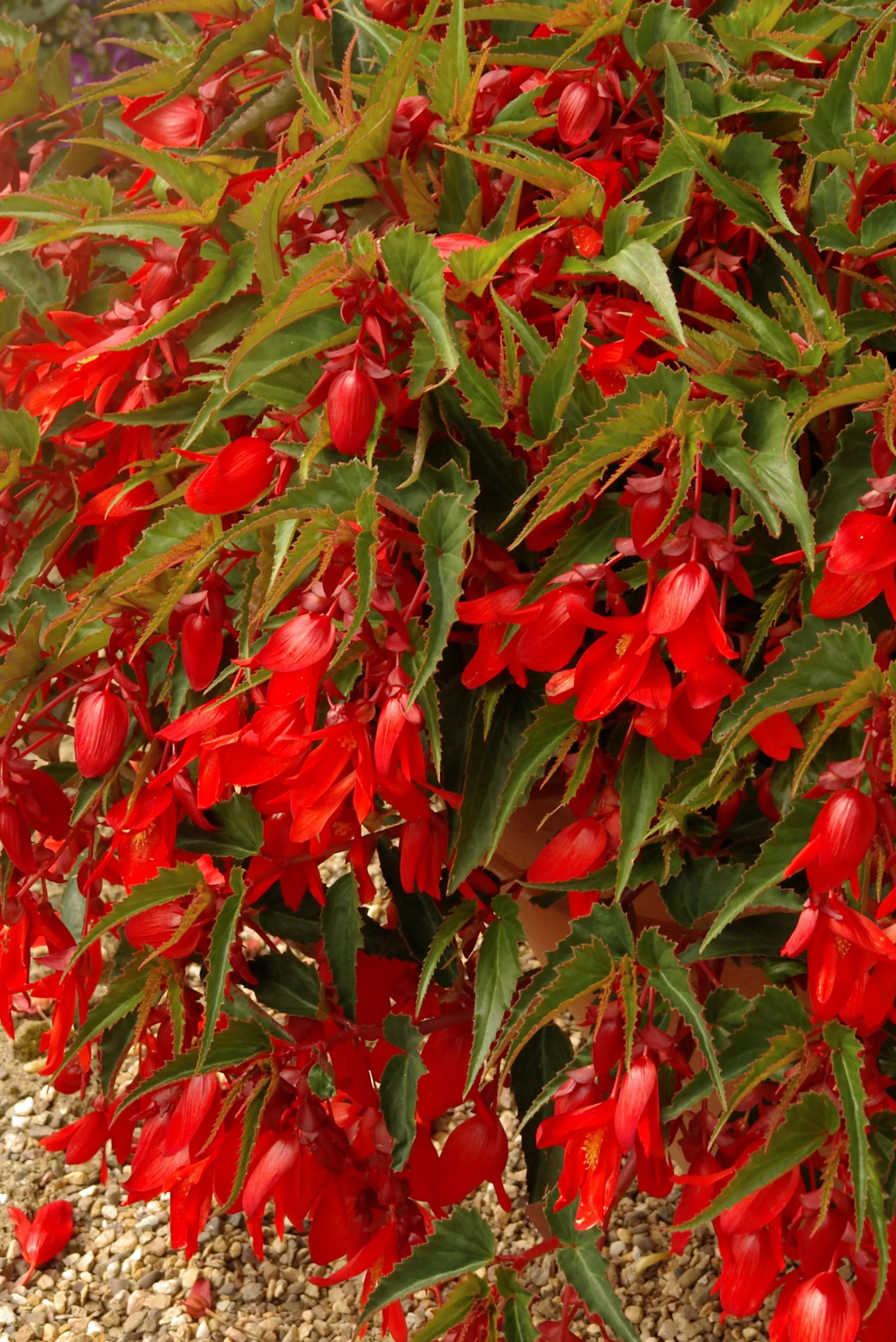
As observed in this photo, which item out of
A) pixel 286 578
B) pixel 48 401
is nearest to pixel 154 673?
pixel 48 401

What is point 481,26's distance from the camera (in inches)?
30.7

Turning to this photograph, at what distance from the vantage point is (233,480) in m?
0.55

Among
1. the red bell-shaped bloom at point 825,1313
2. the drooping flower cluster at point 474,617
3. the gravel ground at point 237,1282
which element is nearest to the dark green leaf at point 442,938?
the drooping flower cluster at point 474,617

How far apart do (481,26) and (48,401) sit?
353mm

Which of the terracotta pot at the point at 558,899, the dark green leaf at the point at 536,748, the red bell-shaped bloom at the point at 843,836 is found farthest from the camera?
the terracotta pot at the point at 558,899

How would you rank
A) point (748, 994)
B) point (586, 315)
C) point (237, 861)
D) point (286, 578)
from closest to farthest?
1. point (286, 578)
2. point (586, 315)
3. point (237, 861)
4. point (748, 994)

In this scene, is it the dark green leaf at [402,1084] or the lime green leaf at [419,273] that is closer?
the lime green leaf at [419,273]

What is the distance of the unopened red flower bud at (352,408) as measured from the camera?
51cm

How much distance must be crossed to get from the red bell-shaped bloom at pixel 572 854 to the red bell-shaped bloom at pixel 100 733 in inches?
8.5

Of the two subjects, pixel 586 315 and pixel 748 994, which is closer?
pixel 586 315

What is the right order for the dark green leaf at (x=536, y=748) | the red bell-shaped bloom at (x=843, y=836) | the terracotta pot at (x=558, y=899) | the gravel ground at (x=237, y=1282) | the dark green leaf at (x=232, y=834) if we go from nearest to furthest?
the red bell-shaped bloom at (x=843, y=836) → the dark green leaf at (x=536, y=748) → the dark green leaf at (x=232, y=834) → the terracotta pot at (x=558, y=899) → the gravel ground at (x=237, y=1282)

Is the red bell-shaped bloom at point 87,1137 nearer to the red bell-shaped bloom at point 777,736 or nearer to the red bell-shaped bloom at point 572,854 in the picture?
the red bell-shaped bloom at point 572,854

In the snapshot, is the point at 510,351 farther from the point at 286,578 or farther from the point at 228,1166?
the point at 228,1166

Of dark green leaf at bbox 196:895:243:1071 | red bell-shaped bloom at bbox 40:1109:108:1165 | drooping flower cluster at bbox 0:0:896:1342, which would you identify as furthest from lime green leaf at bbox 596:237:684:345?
red bell-shaped bloom at bbox 40:1109:108:1165
